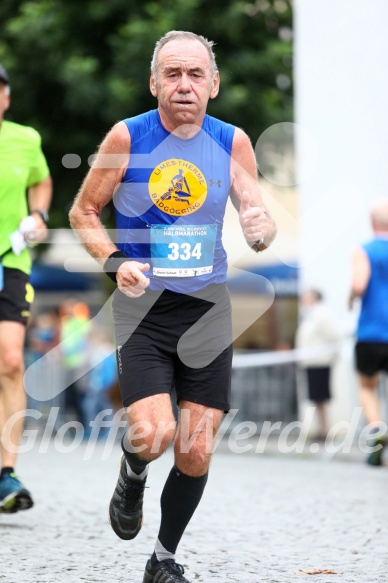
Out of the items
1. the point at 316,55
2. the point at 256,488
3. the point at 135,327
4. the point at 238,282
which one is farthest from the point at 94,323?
the point at 135,327

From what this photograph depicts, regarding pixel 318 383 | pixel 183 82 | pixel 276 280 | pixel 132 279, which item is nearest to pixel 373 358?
pixel 318 383

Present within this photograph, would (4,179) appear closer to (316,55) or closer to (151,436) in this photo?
(151,436)

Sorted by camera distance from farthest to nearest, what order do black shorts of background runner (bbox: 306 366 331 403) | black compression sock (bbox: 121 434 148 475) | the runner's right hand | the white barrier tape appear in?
1. the white barrier tape
2. black shorts of background runner (bbox: 306 366 331 403)
3. black compression sock (bbox: 121 434 148 475)
4. the runner's right hand

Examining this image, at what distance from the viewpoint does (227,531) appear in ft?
→ 21.8

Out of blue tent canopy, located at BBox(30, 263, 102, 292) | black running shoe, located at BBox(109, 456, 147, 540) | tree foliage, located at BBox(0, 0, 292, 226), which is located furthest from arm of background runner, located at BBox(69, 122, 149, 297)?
blue tent canopy, located at BBox(30, 263, 102, 292)

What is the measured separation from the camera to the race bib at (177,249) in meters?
4.86

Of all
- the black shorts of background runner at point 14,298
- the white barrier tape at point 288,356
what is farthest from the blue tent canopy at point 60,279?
the black shorts of background runner at point 14,298

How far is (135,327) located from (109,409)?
12457 mm

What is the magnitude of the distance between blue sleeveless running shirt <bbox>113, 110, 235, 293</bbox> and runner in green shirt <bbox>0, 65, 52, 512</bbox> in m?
1.98

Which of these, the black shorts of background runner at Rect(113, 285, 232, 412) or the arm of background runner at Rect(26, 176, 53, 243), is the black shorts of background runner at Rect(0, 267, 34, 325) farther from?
the black shorts of background runner at Rect(113, 285, 232, 412)

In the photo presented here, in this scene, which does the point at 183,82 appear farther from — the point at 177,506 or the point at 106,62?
the point at 106,62

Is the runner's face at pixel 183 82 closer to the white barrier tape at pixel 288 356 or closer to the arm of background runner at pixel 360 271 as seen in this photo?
the arm of background runner at pixel 360 271

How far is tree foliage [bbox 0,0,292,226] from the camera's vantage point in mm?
19172

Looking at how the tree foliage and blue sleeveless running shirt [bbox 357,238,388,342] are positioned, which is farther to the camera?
the tree foliage
